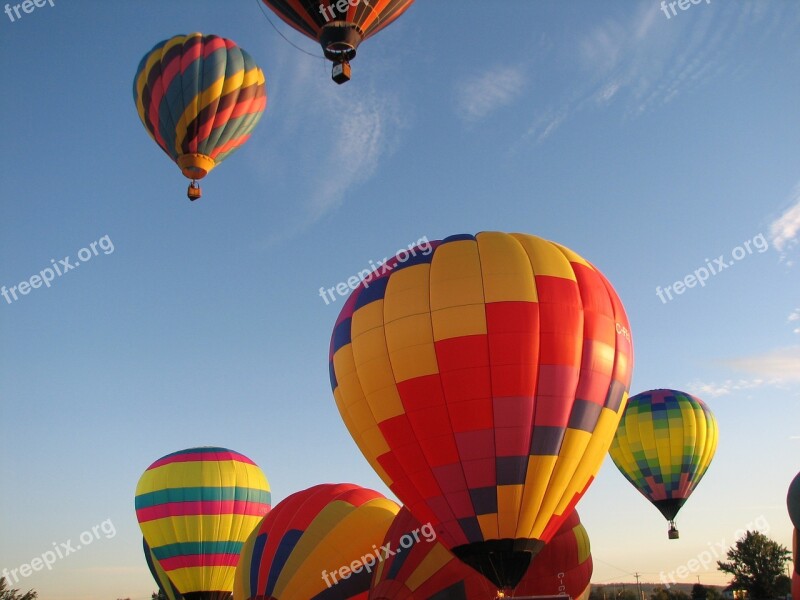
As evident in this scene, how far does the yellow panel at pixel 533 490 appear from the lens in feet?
34.3

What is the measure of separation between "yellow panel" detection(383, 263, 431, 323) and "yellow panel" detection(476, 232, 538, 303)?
0.88 m

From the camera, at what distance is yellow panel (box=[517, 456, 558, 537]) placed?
34.3 ft

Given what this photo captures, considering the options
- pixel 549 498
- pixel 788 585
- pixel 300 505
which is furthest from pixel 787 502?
pixel 788 585

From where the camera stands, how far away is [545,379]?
10.7 metres

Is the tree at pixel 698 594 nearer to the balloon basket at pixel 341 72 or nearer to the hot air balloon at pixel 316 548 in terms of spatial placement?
the hot air balloon at pixel 316 548

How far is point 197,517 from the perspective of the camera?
19.0m

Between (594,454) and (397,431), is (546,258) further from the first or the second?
(397,431)

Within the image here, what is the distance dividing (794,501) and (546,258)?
8834mm

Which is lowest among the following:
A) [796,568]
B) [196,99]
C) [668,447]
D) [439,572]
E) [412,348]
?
[796,568]

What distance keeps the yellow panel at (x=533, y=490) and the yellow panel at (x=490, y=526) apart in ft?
1.12

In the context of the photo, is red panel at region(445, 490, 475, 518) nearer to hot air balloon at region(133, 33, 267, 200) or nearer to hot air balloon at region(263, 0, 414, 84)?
hot air balloon at region(263, 0, 414, 84)

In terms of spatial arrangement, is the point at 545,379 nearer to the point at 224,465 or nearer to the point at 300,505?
the point at 300,505

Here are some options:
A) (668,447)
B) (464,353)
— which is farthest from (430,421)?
(668,447)

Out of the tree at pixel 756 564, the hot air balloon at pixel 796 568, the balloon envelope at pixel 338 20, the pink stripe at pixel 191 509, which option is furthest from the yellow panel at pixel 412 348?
the tree at pixel 756 564
